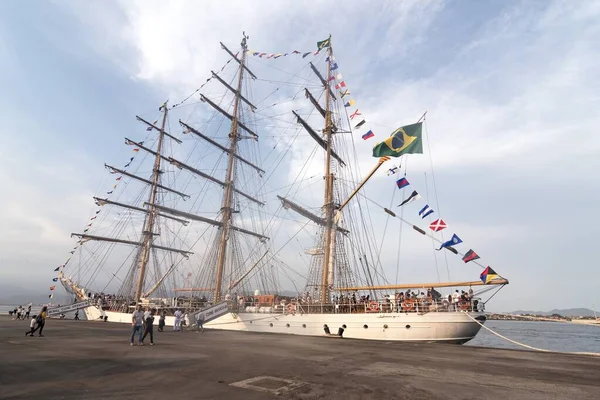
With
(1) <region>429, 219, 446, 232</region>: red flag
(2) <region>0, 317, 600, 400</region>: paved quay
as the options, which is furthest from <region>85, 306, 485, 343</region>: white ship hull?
(2) <region>0, 317, 600, 400</region>: paved quay

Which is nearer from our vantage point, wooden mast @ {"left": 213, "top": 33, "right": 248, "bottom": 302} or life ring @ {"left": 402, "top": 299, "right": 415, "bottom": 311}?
life ring @ {"left": 402, "top": 299, "right": 415, "bottom": 311}

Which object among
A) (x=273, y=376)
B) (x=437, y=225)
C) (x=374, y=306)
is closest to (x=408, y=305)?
(x=374, y=306)

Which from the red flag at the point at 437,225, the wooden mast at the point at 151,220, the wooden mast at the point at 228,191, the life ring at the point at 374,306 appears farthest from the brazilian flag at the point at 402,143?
the wooden mast at the point at 151,220

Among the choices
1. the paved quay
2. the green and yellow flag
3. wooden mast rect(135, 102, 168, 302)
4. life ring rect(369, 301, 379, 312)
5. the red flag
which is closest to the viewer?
the paved quay

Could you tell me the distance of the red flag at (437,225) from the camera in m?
17.7

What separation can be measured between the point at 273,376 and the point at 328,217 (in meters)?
20.6

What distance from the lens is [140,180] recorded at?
44.2 metres

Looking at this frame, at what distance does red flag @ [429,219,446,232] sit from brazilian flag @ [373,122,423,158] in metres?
3.80

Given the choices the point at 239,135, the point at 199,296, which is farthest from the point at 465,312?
the point at 239,135

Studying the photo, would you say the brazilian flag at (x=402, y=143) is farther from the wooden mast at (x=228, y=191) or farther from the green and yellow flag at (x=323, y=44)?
the wooden mast at (x=228, y=191)

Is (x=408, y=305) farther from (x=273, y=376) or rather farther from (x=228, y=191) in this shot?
(x=228, y=191)

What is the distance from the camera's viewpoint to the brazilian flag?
1833 cm

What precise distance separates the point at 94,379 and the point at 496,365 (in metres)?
9.85

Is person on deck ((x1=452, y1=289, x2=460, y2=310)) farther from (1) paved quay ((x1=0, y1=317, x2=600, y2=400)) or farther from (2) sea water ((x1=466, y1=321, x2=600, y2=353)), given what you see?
(1) paved quay ((x1=0, y1=317, x2=600, y2=400))
